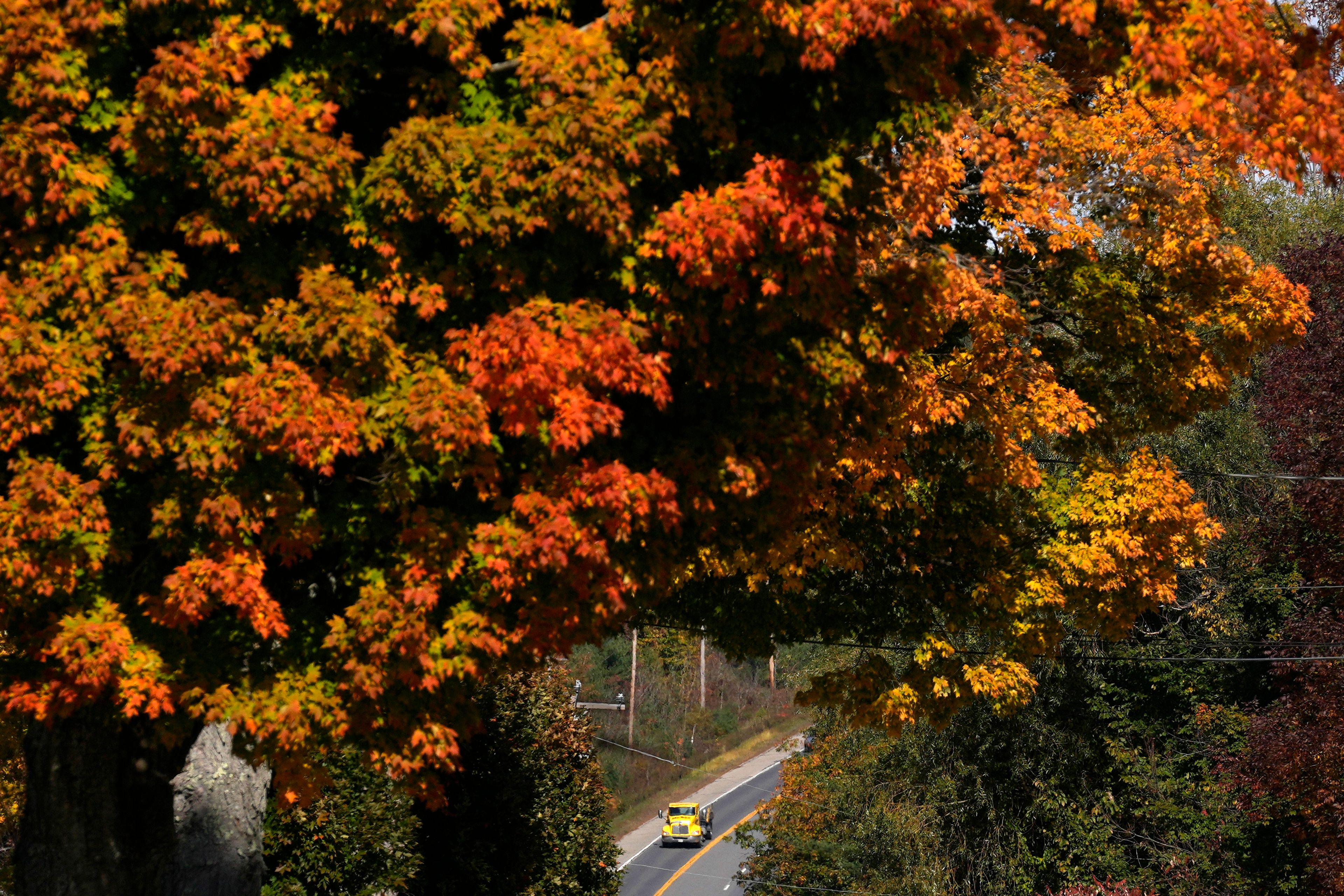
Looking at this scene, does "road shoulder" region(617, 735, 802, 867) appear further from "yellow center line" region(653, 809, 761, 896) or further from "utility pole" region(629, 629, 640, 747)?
"utility pole" region(629, 629, 640, 747)

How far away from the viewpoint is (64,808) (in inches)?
284

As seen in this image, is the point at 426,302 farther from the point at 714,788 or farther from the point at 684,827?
the point at 714,788

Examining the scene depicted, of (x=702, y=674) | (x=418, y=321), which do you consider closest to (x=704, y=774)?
(x=702, y=674)

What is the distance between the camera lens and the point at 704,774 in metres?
55.7

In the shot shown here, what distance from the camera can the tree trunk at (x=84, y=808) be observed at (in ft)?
23.5

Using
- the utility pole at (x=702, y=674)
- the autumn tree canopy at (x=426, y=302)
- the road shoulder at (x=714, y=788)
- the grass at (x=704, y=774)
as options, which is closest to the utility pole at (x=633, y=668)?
the grass at (x=704, y=774)

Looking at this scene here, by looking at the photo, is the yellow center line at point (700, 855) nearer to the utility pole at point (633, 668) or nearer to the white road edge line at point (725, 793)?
the white road edge line at point (725, 793)

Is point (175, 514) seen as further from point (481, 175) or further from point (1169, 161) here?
point (1169, 161)

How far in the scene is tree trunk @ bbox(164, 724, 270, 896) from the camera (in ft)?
30.6

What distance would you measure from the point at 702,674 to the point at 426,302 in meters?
54.7

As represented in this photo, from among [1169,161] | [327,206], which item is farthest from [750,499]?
[1169,161]

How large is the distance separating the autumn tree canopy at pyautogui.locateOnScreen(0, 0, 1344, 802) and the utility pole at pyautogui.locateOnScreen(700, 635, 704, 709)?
172 feet

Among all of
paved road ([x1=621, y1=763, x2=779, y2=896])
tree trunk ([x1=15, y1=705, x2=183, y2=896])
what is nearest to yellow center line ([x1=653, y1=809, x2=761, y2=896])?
paved road ([x1=621, y1=763, x2=779, y2=896])

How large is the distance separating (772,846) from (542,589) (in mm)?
25026
